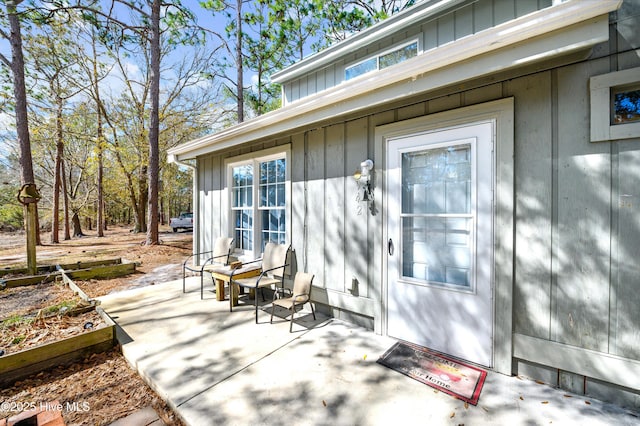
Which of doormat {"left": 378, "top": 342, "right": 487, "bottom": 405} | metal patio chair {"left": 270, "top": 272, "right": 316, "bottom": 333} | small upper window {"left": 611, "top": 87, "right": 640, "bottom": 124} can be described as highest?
small upper window {"left": 611, "top": 87, "right": 640, "bottom": 124}

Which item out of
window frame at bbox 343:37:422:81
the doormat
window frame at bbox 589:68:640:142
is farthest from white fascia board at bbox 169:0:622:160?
the doormat

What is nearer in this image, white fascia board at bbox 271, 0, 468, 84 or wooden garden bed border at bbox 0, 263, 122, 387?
wooden garden bed border at bbox 0, 263, 122, 387

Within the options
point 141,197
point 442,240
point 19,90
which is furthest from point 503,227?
point 141,197

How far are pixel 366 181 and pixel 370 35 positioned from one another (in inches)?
124

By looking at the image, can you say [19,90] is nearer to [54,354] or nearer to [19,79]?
[19,79]

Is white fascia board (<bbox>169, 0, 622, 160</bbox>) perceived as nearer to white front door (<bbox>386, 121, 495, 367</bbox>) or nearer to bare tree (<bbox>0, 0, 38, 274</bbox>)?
white front door (<bbox>386, 121, 495, 367</bbox>)

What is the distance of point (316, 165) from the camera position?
360 cm

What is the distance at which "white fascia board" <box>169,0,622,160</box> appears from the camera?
1.67 metres

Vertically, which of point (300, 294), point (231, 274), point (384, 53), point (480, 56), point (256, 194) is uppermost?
point (384, 53)

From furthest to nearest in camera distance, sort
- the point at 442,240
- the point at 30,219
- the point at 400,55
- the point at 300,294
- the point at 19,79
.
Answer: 1. the point at 19,79
2. the point at 30,219
3. the point at 400,55
4. the point at 300,294
5. the point at 442,240

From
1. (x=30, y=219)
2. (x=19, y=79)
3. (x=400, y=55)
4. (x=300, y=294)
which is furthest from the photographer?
(x=19, y=79)

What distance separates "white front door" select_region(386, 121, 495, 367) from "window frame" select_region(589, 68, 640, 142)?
0.63m

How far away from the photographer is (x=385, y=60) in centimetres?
462

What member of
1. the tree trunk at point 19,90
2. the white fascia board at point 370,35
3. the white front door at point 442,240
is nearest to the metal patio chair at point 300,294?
the white front door at point 442,240
